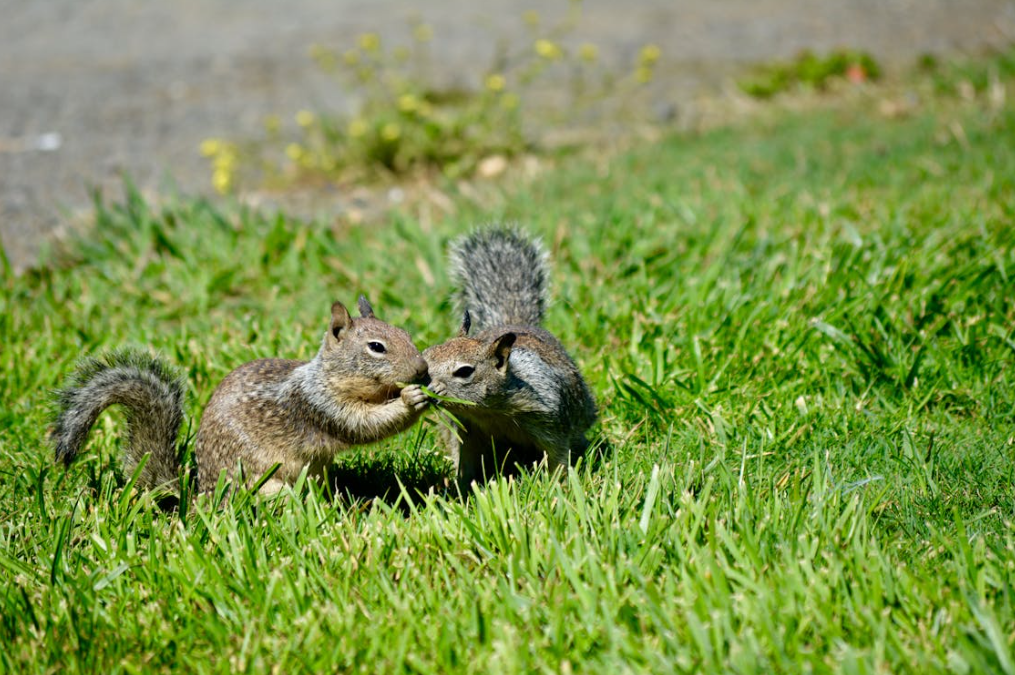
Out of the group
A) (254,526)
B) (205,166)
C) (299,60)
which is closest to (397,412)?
(254,526)

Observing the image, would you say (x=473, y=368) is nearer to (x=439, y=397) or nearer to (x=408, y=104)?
(x=439, y=397)

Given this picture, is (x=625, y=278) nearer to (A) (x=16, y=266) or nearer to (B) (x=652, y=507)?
(B) (x=652, y=507)

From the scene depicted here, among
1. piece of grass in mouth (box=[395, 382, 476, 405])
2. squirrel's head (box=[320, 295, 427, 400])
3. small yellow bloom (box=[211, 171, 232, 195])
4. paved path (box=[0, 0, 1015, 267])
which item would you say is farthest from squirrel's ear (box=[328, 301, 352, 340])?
paved path (box=[0, 0, 1015, 267])

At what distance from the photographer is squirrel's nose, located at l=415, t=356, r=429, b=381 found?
130 inches

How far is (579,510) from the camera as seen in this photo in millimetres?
2992

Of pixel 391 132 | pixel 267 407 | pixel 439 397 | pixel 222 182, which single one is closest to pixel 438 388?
pixel 439 397

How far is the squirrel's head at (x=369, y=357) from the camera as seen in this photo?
3.32 metres

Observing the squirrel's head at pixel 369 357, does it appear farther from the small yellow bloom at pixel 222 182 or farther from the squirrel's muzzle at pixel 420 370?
the small yellow bloom at pixel 222 182

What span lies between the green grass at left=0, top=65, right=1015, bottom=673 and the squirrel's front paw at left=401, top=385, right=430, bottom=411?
12.4 inches

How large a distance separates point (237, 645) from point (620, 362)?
84.9 inches

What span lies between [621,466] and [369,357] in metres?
0.95

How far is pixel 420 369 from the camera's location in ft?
10.8

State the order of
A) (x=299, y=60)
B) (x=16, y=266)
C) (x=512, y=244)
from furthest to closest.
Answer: (x=299, y=60)
(x=16, y=266)
(x=512, y=244)

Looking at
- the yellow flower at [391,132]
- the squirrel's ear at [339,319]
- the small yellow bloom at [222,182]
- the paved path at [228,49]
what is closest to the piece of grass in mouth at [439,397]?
the squirrel's ear at [339,319]
